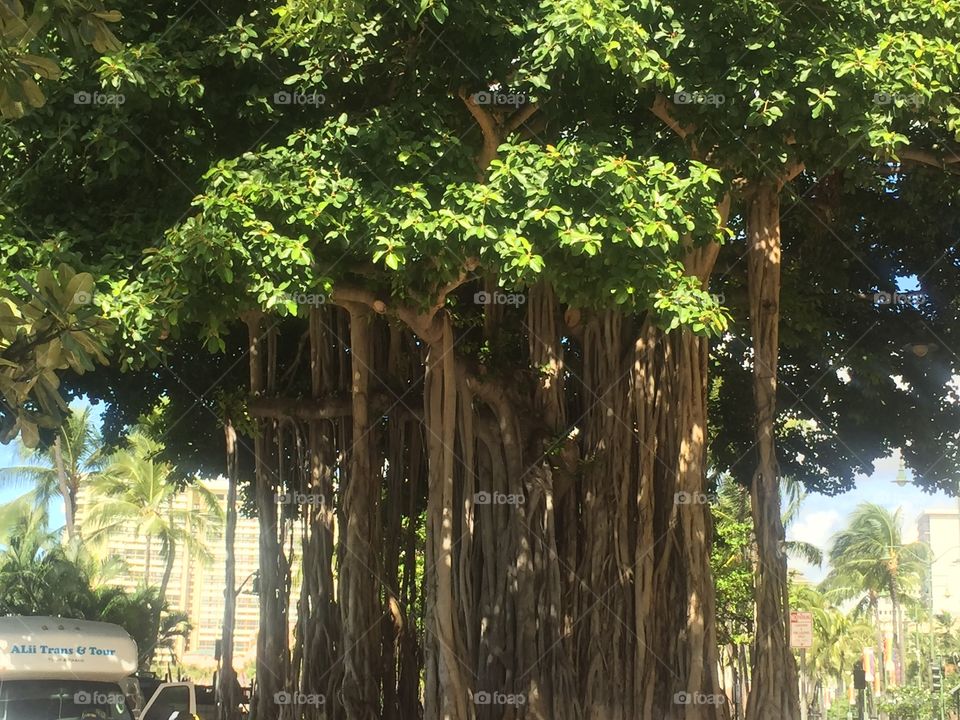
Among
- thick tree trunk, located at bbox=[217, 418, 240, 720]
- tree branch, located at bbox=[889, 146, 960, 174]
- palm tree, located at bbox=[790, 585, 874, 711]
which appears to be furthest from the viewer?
palm tree, located at bbox=[790, 585, 874, 711]

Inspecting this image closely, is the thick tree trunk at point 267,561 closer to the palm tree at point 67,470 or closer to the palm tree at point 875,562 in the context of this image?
the palm tree at point 67,470

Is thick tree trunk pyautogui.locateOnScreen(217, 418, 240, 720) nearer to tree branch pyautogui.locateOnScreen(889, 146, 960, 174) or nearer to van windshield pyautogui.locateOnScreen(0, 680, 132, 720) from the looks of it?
van windshield pyautogui.locateOnScreen(0, 680, 132, 720)

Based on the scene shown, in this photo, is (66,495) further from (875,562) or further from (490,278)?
(875,562)

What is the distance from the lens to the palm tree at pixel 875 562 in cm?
3909

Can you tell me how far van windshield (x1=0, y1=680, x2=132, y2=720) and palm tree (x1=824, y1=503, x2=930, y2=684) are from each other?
35.9m

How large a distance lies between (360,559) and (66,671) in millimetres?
3862

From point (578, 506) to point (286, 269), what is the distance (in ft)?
12.5

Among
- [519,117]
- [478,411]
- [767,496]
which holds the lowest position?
[767,496]

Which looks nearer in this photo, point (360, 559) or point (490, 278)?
point (490, 278)

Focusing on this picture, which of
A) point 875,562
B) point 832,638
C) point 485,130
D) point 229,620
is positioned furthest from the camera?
point 875,562

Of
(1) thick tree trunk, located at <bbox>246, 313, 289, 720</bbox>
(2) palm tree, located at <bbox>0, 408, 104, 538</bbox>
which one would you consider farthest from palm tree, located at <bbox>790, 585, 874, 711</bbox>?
(1) thick tree trunk, located at <bbox>246, 313, 289, 720</bbox>

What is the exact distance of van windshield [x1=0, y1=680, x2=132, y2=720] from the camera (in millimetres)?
5629

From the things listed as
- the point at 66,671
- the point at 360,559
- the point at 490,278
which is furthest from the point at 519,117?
the point at 66,671

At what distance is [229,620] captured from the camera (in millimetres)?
11734
